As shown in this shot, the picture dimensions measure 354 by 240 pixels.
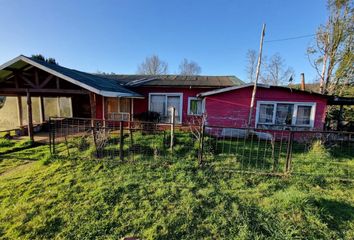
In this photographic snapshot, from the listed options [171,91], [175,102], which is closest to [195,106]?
[175,102]

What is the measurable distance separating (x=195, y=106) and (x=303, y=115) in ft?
17.8

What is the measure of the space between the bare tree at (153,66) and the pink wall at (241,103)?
2510 cm

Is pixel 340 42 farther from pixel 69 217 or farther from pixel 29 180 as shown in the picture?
pixel 29 180

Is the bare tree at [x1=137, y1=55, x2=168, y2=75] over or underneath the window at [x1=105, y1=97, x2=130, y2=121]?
over

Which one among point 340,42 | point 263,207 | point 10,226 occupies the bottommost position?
point 10,226

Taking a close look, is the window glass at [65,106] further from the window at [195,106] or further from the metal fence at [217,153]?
the window at [195,106]

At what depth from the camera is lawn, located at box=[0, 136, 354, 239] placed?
275cm

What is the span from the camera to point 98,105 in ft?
36.7

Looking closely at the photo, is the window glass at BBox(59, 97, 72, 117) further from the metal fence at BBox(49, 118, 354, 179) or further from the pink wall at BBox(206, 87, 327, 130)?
the pink wall at BBox(206, 87, 327, 130)

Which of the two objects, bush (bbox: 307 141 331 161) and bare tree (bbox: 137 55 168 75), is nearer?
bush (bbox: 307 141 331 161)

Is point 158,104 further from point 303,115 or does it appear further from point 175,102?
point 303,115

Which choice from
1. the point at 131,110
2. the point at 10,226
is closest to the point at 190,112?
the point at 131,110

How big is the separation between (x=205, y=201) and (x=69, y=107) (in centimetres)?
1227

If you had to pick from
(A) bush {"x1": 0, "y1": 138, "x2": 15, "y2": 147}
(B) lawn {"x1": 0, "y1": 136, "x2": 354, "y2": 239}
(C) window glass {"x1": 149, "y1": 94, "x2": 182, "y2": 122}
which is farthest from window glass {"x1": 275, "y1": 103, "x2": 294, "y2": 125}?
(A) bush {"x1": 0, "y1": 138, "x2": 15, "y2": 147}
